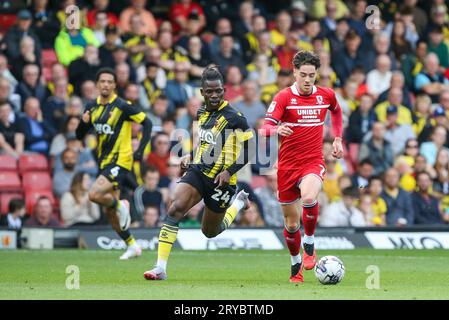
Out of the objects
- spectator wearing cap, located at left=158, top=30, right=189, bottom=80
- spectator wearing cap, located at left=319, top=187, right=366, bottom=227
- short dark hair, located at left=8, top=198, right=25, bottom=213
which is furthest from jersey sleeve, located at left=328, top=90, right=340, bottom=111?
spectator wearing cap, located at left=158, top=30, right=189, bottom=80

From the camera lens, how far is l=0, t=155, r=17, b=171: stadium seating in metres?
20.9

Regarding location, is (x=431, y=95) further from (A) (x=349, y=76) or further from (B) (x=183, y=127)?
(B) (x=183, y=127)

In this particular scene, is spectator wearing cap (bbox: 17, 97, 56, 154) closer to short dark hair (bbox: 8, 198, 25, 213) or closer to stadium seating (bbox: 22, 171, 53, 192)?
stadium seating (bbox: 22, 171, 53, 192)

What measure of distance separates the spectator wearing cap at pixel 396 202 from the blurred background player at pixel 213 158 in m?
8.36

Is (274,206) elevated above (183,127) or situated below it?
below

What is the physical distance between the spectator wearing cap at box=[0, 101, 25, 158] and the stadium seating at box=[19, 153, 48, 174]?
0.14 metres

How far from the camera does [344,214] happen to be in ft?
70.1

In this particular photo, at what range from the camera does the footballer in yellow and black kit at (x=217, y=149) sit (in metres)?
13.8

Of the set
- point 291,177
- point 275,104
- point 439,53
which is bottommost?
point 291,177

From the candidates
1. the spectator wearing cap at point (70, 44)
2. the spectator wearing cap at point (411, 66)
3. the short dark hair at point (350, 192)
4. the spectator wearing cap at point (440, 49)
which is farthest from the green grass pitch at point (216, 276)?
the spectator wearing cap at point (440, 49)

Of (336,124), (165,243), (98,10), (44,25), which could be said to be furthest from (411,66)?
(165,243)

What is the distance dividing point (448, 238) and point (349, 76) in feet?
19.3
